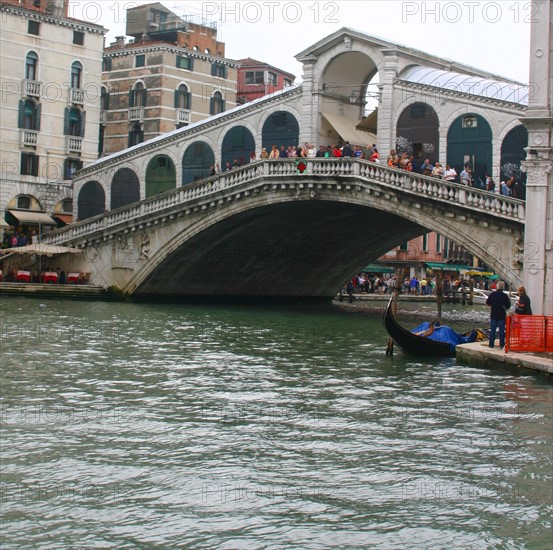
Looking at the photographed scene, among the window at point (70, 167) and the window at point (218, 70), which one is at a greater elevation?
the window at point (218, 70)

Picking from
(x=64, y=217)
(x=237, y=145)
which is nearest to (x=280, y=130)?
(x=237, y=145)

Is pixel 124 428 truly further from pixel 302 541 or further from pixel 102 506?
pixel 302 541

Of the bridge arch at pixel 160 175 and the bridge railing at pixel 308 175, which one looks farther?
the bridge arch at pixel 160 175

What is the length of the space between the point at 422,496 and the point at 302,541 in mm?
1525

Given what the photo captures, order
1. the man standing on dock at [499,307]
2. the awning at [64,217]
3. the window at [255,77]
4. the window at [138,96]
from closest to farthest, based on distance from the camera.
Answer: the man standing on dock at [499,307]
the awning at [64,217]
the window at [138,96]
the window at [255,77]

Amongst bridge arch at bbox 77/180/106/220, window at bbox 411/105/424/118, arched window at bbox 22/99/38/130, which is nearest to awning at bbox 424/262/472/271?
bridge arch at bbox 77/180/106/220

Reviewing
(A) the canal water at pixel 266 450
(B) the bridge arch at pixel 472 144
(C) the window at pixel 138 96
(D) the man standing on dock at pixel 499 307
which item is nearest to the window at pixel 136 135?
(C) the window at pixel 138 96

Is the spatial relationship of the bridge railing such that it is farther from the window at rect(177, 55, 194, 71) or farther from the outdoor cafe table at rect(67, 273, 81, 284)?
the window at rect(177, 55, 194, 71)

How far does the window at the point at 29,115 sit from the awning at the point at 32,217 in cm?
291

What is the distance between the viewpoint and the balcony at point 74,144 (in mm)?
37219

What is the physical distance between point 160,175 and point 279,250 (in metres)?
4.50

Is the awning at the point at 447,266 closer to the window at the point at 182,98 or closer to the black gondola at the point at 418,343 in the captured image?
the window at the point at 182,98

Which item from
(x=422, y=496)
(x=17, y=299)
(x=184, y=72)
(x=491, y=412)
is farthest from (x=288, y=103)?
(x=422, y=496)

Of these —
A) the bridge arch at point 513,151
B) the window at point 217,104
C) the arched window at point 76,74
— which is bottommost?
the bridge arch at point 513,151
